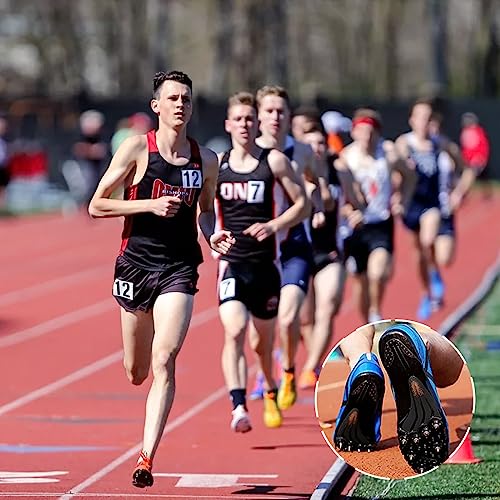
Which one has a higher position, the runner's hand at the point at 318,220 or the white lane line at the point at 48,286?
the runner's hand at the point at 318,220

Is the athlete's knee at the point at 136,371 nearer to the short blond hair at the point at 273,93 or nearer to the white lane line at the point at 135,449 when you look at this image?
the white lane line at the point at 135,449

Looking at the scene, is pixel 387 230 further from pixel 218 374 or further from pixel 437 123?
pixel 437 123

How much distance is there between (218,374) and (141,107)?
3163 cm

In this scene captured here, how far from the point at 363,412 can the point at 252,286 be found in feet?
9.16

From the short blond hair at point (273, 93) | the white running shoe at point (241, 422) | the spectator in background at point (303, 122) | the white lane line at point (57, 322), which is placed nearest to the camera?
the white running shoe at point (241, 422)

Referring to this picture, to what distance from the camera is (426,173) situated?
56.7 ft

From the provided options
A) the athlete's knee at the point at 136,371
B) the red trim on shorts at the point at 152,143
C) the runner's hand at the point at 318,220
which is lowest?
the runner's hand at the point at 318,220

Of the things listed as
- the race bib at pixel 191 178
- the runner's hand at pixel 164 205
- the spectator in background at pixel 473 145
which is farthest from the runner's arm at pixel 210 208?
the spectator in background at pixel 473 145

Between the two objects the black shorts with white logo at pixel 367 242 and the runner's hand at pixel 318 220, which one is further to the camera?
the black shorts with white logo at pixel 367 242

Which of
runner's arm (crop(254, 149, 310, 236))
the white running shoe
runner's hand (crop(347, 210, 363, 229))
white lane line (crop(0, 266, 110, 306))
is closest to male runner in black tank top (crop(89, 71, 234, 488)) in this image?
the white running shoe

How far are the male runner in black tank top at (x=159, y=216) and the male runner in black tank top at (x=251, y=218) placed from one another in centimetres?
173

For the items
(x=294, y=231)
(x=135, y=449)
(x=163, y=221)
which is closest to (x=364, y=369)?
(x=163, y=221)

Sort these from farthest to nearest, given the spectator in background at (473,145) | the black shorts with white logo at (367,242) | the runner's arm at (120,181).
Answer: the spectator in background at (473,145) < the black shorts with white logo at (367,242) < the runner's arm at (120,181)

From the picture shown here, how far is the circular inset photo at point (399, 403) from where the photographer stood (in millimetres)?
7613
